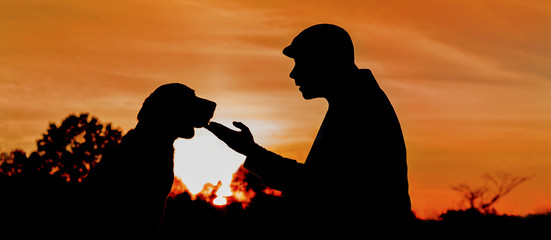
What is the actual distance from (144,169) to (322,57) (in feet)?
9.11

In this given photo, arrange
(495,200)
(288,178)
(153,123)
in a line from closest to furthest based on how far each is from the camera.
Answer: (288,178) → (153,123) → (495,200)

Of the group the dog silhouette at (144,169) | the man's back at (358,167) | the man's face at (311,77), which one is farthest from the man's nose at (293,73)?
the dog silhouette at (144,169)

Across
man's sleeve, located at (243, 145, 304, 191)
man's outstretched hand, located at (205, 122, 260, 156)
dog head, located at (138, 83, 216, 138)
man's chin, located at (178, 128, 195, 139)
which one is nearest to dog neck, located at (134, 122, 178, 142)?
dog head, located at (138, 83, 216, 138)

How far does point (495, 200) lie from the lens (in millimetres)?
24500

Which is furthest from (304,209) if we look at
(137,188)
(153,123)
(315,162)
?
(153,123)

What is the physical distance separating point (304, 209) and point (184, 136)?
347cm

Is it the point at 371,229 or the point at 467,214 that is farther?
the point at 467,214

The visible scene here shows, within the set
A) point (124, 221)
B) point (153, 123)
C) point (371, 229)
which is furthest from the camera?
point (153, 123)

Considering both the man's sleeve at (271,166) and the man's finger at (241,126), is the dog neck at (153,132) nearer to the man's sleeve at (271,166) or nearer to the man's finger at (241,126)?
the man's finger at (241,126)

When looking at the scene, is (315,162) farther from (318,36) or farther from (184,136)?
(184,136)

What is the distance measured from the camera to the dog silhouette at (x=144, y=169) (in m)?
6.22

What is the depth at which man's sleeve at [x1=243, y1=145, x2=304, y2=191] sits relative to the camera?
16.0ft

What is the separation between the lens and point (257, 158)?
5.12 m

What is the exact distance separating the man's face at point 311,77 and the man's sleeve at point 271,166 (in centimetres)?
57
